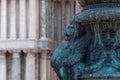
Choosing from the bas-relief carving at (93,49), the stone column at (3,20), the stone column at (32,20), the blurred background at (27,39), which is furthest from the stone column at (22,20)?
the bas-relief carving at (93,49)

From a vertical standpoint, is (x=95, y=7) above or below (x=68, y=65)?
above

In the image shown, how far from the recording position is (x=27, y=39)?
31234mm

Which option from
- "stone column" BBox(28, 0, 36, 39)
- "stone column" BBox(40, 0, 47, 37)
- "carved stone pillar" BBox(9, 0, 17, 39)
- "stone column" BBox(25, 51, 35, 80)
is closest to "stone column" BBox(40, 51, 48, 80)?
"stone column" BBox(25, 51, 35, 80)

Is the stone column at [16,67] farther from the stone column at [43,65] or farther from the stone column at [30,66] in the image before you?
the stone column at [43,65]

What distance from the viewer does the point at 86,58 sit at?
8.06m

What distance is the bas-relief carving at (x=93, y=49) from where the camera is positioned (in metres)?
7.82

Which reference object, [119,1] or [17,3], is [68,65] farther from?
[17,3]

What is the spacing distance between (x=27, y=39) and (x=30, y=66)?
1.32m

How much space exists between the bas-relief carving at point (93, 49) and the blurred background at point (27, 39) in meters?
22.4

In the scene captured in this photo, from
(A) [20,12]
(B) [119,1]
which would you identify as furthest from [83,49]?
(A) [20,12]

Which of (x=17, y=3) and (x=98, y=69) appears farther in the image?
(x=17, y=3)

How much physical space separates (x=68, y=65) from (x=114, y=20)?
0.77 m

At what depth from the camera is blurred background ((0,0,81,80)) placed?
101 feet

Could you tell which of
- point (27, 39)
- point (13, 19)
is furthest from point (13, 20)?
point (27, 39)
